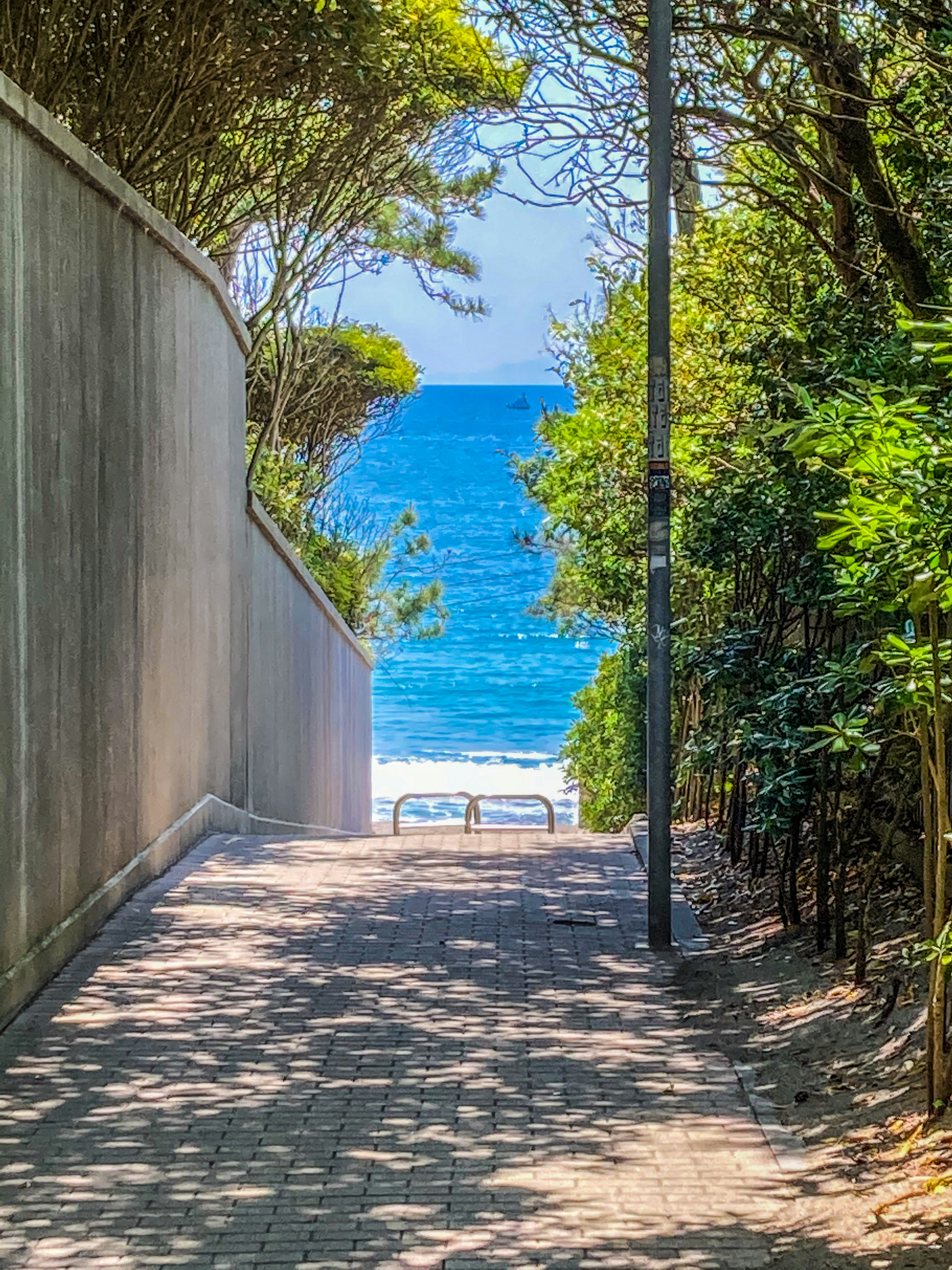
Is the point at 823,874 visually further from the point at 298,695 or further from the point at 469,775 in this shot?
the point at 469,775

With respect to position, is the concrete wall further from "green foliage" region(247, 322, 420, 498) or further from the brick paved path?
"green foliage" region(247, 322, 420, 498)

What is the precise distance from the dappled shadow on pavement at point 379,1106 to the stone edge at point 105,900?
0.09 m

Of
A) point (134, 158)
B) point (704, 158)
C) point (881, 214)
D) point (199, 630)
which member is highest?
Result: point (134, 158)

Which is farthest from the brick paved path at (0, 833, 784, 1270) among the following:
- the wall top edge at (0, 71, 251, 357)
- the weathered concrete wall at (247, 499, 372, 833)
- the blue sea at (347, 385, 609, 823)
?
the blue sea at (347, 385, 609, 823)

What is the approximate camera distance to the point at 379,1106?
5379mm

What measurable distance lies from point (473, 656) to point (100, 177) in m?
101

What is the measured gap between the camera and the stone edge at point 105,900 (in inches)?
247

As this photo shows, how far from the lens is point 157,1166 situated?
4.79 meters

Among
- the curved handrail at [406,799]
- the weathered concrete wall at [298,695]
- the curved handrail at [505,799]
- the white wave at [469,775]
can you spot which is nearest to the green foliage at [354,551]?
the weathered concrete wall at [298,695]

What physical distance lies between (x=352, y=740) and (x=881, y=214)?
1846cm

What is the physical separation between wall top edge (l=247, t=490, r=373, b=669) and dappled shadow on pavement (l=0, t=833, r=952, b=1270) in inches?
239

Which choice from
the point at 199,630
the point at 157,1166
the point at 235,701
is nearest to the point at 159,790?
the point at 199,630

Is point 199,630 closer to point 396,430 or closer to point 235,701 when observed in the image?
point 235,701

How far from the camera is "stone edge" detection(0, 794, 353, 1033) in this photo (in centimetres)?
627
